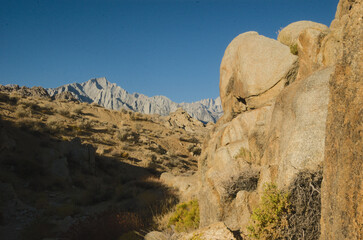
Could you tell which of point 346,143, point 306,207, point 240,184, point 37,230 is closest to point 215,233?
point 306,207

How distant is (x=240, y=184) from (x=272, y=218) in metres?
1.88

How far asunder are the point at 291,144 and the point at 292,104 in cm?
127

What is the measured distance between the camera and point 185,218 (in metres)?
7.62

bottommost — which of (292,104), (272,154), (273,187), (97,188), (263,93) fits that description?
(97,188)

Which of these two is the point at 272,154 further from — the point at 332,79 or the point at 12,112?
the point at 12,112

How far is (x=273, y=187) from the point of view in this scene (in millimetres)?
4129

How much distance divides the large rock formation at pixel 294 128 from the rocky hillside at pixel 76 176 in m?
3.74

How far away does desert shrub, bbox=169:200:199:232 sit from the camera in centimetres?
717

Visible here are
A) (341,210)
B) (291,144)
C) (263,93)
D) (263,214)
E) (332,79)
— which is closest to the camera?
(341,210)

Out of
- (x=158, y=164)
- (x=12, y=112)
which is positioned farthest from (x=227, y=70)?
(x=12, y=112)

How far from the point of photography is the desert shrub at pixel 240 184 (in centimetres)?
573

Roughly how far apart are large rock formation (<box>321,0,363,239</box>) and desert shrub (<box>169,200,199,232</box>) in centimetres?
513

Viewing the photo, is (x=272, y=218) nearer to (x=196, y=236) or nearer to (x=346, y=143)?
(x=196, y=236)

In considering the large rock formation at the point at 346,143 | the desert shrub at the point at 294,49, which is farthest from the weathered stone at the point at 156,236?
the desert shrub at the point at 294,49
